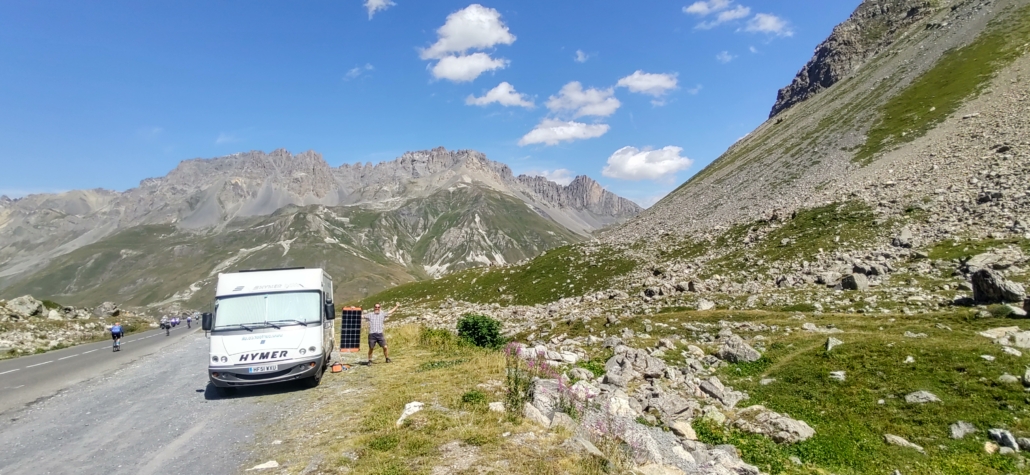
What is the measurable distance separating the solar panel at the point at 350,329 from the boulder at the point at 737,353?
2049 centimetres

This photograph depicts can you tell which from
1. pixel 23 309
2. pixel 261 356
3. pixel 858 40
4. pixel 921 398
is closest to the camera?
pixel 921 398

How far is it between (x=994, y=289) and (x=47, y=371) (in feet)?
160

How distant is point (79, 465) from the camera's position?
10867 millimetres

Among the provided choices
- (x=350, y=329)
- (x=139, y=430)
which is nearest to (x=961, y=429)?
(x=139, y=430)

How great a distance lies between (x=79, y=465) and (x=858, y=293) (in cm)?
3704

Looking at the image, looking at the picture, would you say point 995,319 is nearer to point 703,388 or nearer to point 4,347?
point 703,388

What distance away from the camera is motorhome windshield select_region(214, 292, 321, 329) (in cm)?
1815

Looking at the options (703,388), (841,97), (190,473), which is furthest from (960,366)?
(841,97)

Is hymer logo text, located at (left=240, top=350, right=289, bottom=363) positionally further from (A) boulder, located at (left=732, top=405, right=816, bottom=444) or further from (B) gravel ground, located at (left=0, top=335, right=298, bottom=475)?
(A) boulder, located at (left=732, top=405, right=816, bottom=444)

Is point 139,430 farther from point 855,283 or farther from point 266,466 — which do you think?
point 855,283

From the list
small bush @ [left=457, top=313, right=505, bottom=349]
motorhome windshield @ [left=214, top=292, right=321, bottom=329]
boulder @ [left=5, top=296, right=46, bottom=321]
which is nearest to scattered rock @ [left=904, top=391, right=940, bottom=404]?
small bush @ [left=457, top=313, right=505, bottom=349]

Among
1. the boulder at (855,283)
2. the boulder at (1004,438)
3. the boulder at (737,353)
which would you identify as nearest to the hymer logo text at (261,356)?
the boulder at (737,353)

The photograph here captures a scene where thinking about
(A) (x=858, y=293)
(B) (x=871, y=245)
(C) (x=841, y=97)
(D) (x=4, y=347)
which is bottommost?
(D) (x=4, y=347)

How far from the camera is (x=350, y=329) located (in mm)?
29578
